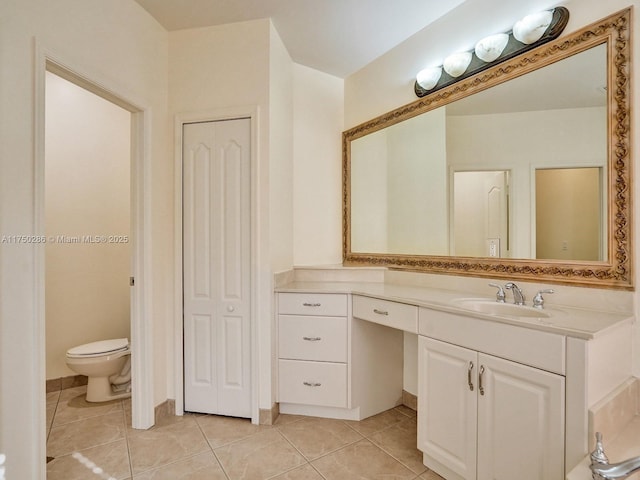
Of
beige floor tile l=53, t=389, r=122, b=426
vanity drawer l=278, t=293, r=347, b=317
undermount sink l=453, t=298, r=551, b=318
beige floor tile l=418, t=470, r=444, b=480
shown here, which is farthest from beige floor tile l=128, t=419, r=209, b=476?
undermount sink l=453, t=298, r=551, b=318

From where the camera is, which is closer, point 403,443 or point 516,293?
point 516,293

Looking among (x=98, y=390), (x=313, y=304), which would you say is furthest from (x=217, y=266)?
(x=98, y=390)

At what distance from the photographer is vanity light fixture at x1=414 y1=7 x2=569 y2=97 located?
5.40ft

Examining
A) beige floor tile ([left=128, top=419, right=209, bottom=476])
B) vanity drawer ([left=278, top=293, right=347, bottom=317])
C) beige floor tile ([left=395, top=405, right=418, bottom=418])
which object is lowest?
beige floor tile ([left=395, top=405, right=418, bottom=418])

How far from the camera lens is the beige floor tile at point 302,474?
1.71 m

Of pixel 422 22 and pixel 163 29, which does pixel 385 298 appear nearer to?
pixel 422 22

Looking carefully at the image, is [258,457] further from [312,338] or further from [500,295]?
[500,295]

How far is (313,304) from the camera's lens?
7.38 ft

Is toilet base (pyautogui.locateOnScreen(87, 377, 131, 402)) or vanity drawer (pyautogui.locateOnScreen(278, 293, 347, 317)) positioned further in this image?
toilet base (pyautogui.locateOnScreen(87, 377, 131, 402))

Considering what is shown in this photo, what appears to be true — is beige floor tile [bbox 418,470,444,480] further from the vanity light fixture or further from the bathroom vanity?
the vanity light fixture

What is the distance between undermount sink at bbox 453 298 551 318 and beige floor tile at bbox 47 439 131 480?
189 cm

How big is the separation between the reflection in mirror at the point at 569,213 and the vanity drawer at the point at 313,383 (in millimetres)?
1365

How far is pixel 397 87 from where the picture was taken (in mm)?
2518

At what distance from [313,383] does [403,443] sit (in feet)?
2.07
